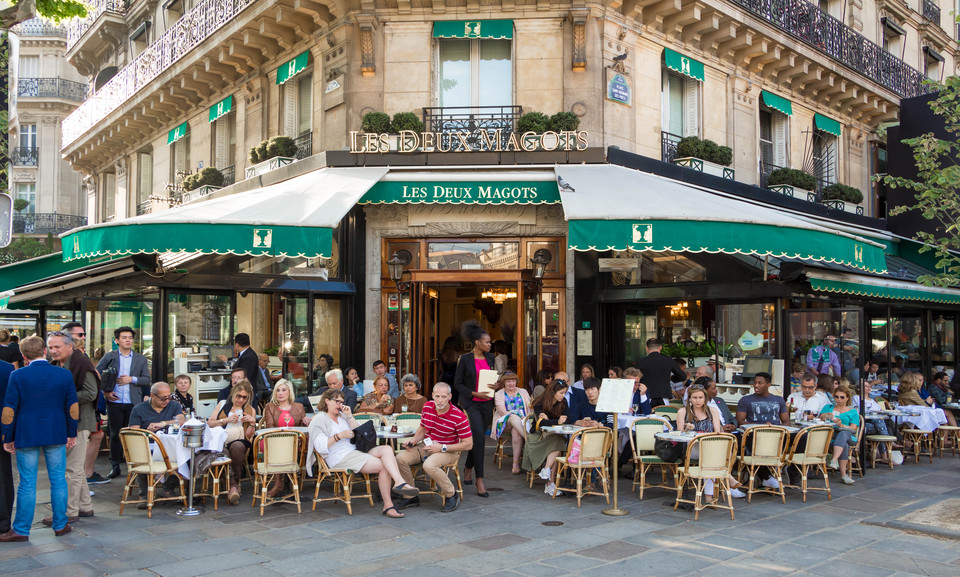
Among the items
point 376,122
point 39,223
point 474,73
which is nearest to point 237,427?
point 376,122

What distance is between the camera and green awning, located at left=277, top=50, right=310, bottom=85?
42.7 feet

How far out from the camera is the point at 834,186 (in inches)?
644

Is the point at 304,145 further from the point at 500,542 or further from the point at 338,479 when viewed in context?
the point at 500,542

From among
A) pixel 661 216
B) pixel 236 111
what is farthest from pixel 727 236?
pixel 236 111

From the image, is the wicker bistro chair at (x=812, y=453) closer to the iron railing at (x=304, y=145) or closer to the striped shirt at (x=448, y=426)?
the striped shirt at (x=448, y=426)

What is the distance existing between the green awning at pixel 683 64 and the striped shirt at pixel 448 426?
795 cm

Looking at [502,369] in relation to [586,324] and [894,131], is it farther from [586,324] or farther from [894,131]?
[894,131]

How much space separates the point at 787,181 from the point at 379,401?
9454 millimetres

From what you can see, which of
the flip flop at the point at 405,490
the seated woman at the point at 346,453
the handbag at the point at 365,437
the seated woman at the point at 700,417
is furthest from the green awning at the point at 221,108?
the seated woman at the point at 700,417

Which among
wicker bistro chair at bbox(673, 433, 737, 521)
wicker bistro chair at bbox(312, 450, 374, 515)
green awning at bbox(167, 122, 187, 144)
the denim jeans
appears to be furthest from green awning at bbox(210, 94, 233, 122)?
wicker bistro chair at bbox(673, 433, 737, 521)

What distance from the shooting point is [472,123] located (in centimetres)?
1191

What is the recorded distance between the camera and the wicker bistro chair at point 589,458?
764 centimetres

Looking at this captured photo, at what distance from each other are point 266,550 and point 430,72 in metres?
8.16

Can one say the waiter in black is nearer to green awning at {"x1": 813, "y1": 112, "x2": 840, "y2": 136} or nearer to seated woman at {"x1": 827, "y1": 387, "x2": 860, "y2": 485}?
seated woman at {"x1": 827, "y1": 387, "x2": 860, "y2": 485}
